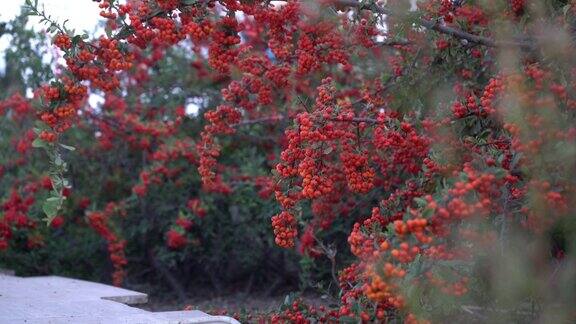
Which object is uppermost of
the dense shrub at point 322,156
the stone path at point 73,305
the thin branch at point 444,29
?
the thin branch at point 444,29

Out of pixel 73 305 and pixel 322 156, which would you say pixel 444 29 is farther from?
pixel 73 305

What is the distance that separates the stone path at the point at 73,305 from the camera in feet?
13.9

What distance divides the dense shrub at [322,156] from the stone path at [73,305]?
49cm

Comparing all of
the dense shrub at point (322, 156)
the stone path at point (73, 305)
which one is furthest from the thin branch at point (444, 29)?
the stone path at point (73, 305)

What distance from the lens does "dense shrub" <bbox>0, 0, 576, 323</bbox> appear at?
3.57m

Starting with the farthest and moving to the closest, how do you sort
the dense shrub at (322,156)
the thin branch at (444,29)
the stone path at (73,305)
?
the thin branch at (444,29) → the stone path at (73,305) → the dense shrub at (322,156)

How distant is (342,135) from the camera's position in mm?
4246

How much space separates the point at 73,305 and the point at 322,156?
5.43ft

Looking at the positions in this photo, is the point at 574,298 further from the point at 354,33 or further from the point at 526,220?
the point at 354,33

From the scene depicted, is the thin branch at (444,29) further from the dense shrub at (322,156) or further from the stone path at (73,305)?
the stone path at (73,305)

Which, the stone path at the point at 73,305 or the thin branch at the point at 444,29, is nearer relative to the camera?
the stone path at the point at 73,305

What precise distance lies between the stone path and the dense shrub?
49 centimetres

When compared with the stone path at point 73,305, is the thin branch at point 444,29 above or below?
above

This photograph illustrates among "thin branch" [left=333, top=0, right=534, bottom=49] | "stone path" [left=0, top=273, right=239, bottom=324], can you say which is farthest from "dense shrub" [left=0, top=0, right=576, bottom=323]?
"stone path" [left=0, top=273, right=239, bottom=324]
